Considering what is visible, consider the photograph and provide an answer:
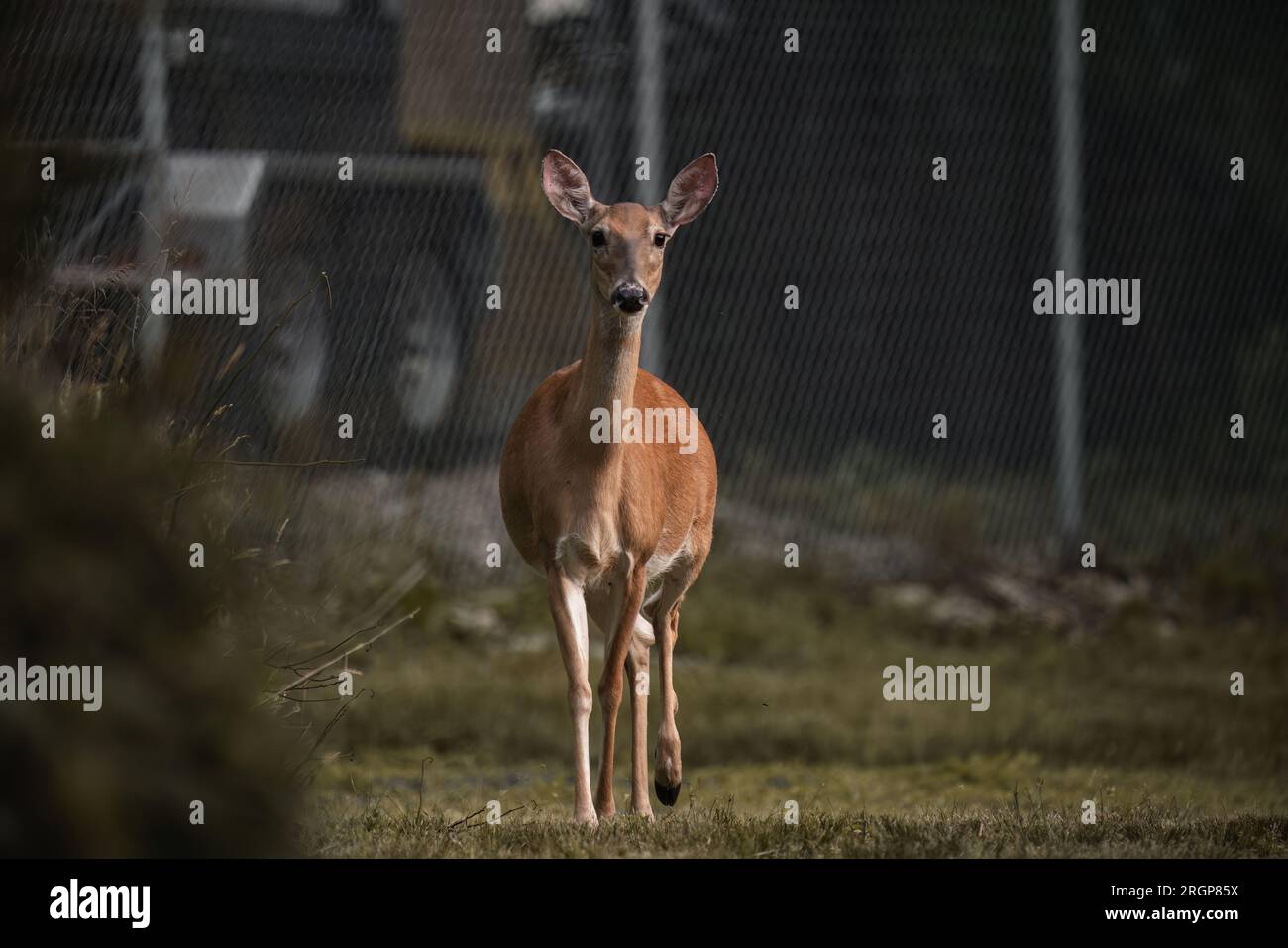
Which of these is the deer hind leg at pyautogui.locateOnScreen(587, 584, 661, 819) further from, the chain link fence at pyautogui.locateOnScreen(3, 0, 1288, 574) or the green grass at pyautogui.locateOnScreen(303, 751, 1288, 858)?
the chain link fence at pyautogui.locateOnScreen(3, 0, 1288, 574)

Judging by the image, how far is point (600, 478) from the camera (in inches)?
216

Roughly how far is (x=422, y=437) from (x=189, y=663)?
7.64 meters

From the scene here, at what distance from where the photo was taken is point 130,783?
5.92 feet

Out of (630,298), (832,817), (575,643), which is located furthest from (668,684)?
(630,298)

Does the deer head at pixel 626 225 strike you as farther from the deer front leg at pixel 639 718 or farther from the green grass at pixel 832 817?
the green grass at pixel 832 817

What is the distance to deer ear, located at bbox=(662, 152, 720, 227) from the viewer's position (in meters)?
5.70

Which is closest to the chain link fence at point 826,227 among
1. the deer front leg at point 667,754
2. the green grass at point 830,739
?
the green grass at point 830,739

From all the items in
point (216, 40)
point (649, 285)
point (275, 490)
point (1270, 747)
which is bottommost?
point (1270, 747)

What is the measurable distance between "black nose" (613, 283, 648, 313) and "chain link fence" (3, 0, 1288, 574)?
3.14m

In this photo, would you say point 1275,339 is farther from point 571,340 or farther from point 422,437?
point 422,437

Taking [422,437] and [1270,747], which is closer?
[1270,747]

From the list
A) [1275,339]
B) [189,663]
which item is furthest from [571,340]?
[189,663]

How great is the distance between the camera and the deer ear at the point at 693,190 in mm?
5703

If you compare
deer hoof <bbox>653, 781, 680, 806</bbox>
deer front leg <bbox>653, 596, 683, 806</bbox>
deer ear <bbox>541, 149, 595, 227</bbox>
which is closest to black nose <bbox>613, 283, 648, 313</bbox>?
deer ear <bbox>541, 149, 595, 227</bbox>
